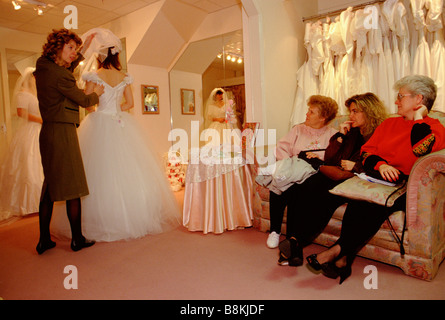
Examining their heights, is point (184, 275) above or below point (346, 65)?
below

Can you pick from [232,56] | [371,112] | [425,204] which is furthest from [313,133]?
[232,56]

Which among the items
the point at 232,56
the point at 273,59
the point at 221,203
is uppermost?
the point at 232,56

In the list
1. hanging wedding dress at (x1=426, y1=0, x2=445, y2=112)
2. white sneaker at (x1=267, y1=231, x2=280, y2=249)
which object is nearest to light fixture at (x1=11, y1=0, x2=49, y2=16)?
white sneaker at (x1=267, y1=231, x2=280, y2=249)

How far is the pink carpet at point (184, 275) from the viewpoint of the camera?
1.58 m

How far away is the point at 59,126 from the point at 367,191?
2.14m

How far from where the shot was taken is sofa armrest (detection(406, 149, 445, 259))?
62.2 inches

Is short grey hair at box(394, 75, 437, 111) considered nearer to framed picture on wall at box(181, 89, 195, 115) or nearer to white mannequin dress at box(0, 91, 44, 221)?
framed picture on wall at box(181, 89, 195, 115)

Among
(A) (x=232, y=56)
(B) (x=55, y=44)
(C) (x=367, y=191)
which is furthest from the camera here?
(A) (x=232, y=56)

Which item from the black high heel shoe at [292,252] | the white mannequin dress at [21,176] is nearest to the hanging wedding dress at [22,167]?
the white mannequin dress at [21,176]

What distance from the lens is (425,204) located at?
5.25 ft

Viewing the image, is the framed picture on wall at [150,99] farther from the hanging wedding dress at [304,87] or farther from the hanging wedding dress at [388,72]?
the hanging wedding dress at [388,72]

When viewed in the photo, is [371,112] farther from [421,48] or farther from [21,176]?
[21,176]

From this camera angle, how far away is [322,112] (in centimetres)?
251

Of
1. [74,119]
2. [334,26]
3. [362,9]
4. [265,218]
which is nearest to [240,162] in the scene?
[265,218]
